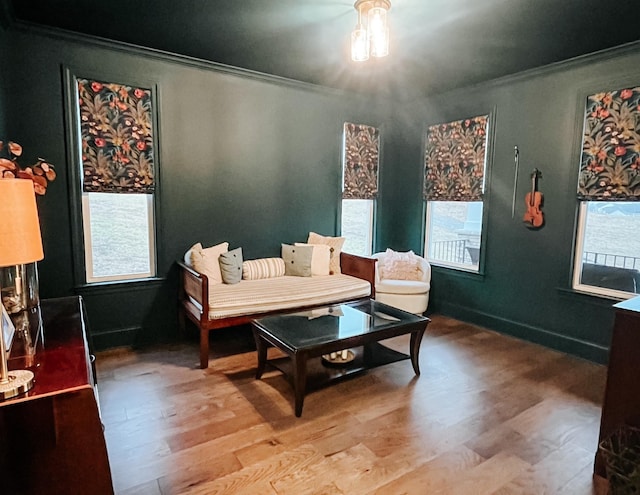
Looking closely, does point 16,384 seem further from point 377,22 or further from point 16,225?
point 377,22

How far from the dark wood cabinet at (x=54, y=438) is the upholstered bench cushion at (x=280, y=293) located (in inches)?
69.1

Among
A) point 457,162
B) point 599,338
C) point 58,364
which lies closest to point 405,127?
point 457,162

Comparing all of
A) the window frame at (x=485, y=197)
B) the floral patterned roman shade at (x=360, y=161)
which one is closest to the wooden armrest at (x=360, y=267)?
the floral patterned roman shade at (x=360, y=161)

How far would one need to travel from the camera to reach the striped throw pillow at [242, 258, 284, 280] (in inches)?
155

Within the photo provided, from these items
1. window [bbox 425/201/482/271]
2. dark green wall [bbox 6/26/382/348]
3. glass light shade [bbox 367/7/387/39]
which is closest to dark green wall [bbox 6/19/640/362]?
dark green wall [bbox 6/26/382/348]

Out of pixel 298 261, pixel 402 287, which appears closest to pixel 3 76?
pixel 298 261

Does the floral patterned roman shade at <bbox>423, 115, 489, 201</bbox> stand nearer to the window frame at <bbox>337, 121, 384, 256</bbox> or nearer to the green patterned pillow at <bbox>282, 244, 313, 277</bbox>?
the window frame at <bbox>337, 121, 384, 256</bbox>

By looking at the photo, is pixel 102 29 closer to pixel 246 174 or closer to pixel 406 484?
pixel 246 174

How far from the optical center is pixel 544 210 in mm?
3686

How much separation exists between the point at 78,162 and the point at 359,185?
2.95 metres

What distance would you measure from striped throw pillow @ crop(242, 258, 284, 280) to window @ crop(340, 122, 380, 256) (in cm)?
104

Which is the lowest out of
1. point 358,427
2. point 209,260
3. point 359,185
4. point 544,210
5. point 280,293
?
point 358,427

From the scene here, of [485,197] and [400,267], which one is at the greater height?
[485,197]

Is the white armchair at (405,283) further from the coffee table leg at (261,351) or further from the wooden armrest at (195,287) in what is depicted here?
the wooden armrest at (195,287)
